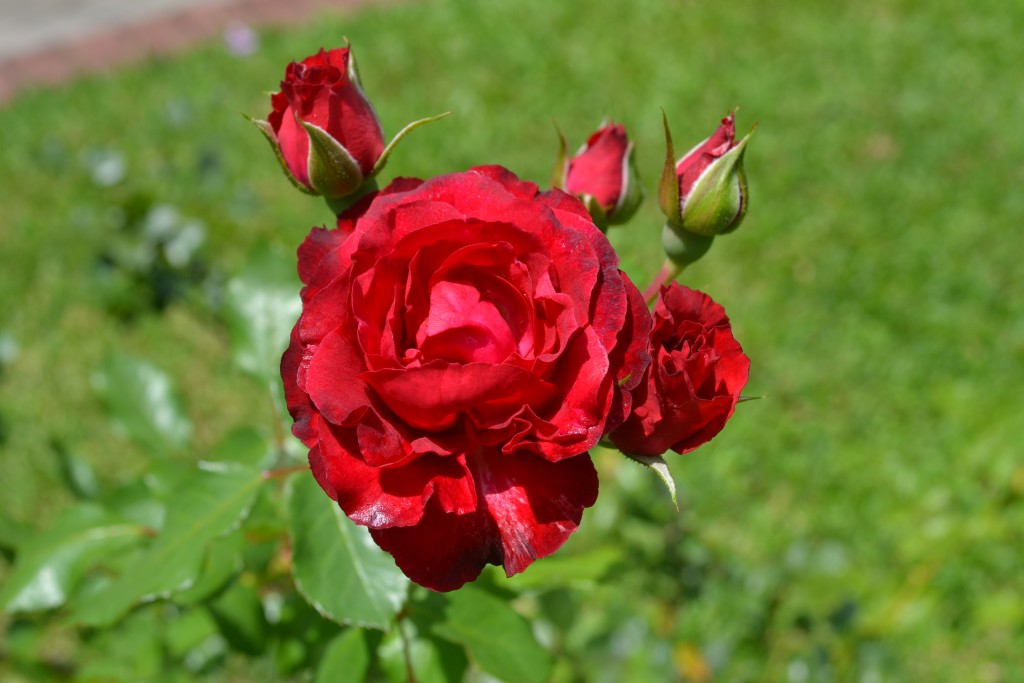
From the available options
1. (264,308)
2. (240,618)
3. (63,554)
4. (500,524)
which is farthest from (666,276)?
(63,554)

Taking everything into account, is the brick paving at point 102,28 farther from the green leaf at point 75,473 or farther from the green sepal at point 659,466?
the green sepal at point 659,466

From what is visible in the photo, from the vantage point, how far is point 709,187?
3.18 ft

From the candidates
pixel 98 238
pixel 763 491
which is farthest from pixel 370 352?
pixel 98 238

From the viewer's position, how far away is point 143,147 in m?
3.71

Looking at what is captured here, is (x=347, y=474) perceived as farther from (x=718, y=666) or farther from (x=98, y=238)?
(x=98, y=238)

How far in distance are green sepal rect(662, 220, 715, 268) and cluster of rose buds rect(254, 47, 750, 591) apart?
0.21m

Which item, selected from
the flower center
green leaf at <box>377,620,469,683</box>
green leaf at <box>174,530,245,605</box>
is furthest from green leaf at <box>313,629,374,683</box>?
the flower center

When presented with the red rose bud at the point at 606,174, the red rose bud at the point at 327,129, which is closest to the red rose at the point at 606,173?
the red rose bud at the point at 606,174

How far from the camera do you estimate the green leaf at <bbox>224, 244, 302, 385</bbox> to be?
1.33 metres

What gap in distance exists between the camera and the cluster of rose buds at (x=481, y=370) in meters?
0.72

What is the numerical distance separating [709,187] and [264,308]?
667mm

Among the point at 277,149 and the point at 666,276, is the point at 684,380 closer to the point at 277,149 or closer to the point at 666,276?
the point at 666,276

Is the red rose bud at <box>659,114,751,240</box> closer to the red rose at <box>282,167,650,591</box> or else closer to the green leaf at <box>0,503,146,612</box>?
the red rose at <box>282,167,650,591</box>

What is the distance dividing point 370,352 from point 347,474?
0.09 m
